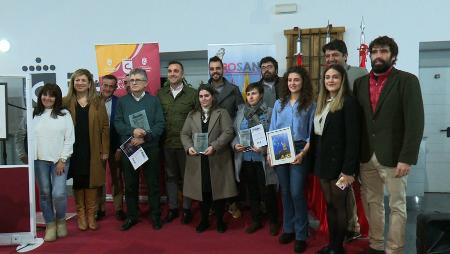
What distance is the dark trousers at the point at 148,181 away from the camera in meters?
3.30

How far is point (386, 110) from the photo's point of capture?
2.34 meters

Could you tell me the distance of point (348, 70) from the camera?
9.68 feet

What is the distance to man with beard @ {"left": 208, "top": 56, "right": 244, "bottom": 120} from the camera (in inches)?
136

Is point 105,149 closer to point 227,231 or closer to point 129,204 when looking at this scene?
point 129,204

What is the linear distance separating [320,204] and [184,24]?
2.93 m

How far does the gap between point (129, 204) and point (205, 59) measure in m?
2.50

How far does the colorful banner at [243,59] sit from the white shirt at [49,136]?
5.93 ft

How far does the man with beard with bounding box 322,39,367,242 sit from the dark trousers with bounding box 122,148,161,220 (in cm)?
166

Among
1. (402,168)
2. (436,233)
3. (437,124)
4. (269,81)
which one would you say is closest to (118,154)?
(269,81)

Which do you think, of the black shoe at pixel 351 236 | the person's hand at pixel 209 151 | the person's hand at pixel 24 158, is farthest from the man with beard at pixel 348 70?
the person's hand at pixel 24 158

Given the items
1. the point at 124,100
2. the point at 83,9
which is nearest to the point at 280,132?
the point at 124,100

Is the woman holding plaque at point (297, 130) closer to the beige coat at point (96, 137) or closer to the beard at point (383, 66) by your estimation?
the beard at point (383, 66)

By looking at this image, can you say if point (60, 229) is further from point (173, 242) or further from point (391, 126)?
point (391, 126)

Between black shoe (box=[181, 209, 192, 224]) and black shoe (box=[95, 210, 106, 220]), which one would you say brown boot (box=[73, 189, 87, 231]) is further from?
black shoe (box=[181, 209, 192, 224])
